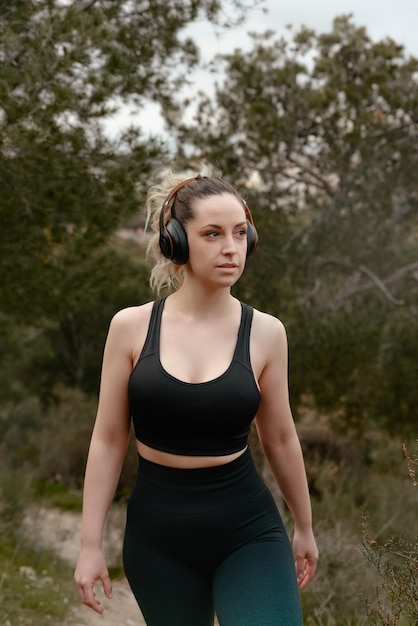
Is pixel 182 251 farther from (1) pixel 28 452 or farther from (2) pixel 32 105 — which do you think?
(1) pixel 28 452

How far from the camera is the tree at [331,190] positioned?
11.6 m

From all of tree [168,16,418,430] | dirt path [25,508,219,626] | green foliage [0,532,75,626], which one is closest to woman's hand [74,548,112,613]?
green foliage [0,532,75,626]

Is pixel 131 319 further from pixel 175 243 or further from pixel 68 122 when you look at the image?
pixel 68 122

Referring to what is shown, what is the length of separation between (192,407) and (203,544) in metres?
0.39

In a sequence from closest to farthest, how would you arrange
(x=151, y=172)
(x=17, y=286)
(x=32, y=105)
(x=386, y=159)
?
(x=32, y=105), (x=151, y=172), (x=17, y=286), (x=386, y=159)

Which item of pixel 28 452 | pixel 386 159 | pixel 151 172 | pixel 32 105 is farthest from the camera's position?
pixel 28 452

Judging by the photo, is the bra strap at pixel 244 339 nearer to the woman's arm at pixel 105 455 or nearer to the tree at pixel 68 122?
the woman's arm at pixel 105 455

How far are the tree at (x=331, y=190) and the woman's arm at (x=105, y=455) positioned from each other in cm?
858

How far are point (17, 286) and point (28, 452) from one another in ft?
27.1

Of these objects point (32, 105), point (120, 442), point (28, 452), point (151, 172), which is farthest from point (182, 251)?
point (28, 452)

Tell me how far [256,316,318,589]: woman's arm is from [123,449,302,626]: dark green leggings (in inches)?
6.6

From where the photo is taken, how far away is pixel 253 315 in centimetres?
269

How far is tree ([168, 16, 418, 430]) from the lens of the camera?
1157 cm

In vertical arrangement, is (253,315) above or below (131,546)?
above
